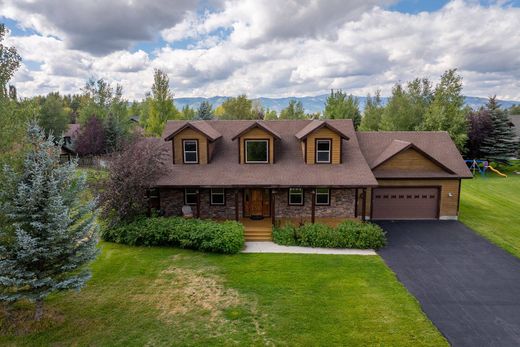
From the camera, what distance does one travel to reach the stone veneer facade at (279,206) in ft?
57.3

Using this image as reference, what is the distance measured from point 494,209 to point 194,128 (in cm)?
1985

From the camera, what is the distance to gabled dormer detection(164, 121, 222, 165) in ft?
58.9

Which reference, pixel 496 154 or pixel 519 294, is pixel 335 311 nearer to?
pixel 519 294

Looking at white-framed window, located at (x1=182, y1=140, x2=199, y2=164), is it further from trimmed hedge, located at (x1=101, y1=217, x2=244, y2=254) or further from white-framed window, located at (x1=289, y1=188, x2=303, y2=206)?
white-framed window, located at (x1=289, y1=188, x2=303, y2=206)

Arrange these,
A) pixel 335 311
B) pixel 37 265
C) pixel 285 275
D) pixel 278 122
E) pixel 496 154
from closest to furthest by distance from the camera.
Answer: pixel 37 265 < pixel 335 311 < pixel 285 275 < pixel 278 122 < pixel 496 154

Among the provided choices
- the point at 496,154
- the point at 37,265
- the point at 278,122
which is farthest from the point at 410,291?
the point at 496,154

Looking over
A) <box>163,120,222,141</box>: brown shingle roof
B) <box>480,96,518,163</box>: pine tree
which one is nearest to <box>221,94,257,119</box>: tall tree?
<box>480,96,518,163</box>: pine tree

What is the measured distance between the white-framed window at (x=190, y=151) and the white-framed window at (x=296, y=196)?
5.49 m

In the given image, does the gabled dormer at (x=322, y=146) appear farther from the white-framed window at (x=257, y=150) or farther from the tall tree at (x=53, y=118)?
the tall tree at (x=53, y=118)

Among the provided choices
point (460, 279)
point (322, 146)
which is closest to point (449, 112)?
point (322, 146)

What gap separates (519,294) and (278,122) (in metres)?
14.2

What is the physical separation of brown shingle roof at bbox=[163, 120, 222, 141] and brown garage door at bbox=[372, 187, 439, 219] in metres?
9.76

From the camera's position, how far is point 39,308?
919cm

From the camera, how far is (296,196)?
57.9ft
